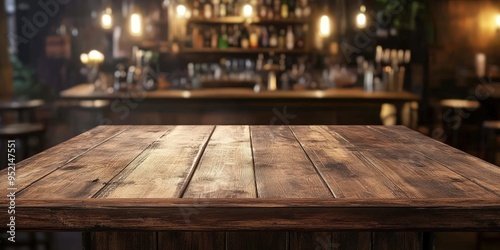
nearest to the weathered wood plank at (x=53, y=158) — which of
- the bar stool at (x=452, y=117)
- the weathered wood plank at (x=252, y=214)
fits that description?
the weathered wood plank at (x=252, y=214)

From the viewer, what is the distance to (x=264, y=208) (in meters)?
1.39

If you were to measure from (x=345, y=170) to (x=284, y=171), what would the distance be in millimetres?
184

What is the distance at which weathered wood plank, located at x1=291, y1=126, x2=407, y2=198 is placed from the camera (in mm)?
1503

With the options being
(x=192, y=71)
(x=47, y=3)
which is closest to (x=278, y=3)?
(x=192, y=71)

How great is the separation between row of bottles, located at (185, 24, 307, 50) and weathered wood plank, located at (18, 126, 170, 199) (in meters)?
5.12

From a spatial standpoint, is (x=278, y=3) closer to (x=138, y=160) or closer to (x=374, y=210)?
(x=138, y=160)

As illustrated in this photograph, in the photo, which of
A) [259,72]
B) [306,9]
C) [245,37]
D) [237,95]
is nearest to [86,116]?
[237,95]

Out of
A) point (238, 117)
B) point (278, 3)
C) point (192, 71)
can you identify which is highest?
point (278, 3)

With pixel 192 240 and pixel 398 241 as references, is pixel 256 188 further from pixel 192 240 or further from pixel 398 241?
pixel 398 241

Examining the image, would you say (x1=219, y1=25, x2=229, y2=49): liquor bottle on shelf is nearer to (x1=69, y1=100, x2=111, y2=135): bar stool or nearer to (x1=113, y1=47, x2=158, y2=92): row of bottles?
(x1=113, y1=47, x2=158, y2=92): row of bottles

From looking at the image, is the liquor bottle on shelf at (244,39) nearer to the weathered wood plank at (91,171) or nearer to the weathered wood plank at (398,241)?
the weathered wood plank at (91,171)

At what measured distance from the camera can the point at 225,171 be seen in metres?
1.78

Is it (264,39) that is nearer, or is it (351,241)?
(351,241)

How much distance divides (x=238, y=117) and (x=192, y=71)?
1.69 m
